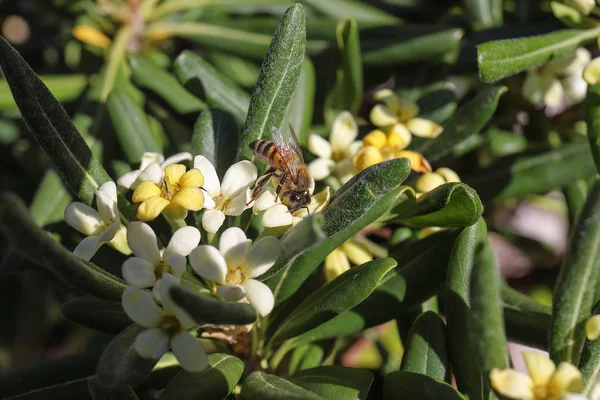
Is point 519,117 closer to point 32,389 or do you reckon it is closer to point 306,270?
point 306,270

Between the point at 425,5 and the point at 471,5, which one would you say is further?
the point at 425,5

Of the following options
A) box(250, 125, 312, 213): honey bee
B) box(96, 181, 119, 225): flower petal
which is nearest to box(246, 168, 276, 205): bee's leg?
box(250, 125, 312, 213): honey bee

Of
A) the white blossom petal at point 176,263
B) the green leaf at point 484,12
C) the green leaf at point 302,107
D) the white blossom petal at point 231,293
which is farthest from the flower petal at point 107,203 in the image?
the green leaf at point 484,12

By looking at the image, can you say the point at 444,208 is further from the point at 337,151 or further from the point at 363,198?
the point at 337,151

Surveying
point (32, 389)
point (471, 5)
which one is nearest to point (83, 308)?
point (32, 389)

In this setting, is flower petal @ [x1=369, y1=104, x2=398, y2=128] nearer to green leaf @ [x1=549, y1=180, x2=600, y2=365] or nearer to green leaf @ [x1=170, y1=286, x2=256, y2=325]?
green leaf @ [x1=549, y1=180, x2=600, y2=365]

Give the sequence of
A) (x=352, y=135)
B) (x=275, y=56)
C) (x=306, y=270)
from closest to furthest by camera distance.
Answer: (x=275, y=56) < (x=306, y=270) < (x=352, y=135)

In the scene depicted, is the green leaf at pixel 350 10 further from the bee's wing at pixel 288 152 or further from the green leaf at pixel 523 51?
the bee's wing at pixel 288 152

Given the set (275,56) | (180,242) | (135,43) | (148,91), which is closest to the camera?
(180,242)
